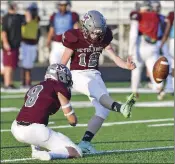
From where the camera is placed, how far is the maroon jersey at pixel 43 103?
7.90 meters

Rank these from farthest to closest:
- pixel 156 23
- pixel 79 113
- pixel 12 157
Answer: pixel 156 23 < pixel 79 113 < pixel 12 157

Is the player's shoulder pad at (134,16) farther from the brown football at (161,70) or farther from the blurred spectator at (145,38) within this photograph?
the brown football at (161,70)

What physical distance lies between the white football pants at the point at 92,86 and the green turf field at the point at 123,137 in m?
0.45

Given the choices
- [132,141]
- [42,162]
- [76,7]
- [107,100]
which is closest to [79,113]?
[132,141]

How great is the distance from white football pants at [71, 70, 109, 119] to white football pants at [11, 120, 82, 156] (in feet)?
3.19

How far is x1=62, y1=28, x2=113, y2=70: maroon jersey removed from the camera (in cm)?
900

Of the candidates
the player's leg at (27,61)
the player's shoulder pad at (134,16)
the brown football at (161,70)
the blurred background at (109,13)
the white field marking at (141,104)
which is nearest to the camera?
the brown football at (161,70)

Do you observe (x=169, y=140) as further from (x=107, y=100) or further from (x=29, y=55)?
(x=29, y=55)

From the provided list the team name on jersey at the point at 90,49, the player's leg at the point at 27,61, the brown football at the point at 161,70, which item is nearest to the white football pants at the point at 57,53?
the player's leg at the point at 27,61

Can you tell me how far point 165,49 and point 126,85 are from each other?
2550 mm

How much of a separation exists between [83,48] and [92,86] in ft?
1.59

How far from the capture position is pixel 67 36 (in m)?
9.09

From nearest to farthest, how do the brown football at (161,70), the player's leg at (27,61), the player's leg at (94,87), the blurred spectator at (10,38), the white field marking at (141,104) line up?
the player's leg at (94,87) < the brown football at (161,70) < the white field marking at (141,104) < the blurred spectator at (10,38) < the player's leg at (27,61)

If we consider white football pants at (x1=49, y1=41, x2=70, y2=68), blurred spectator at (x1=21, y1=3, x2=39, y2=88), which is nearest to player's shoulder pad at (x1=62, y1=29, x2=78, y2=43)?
white football pants at (x1=49, y1=41, x2=70, y2=68)
